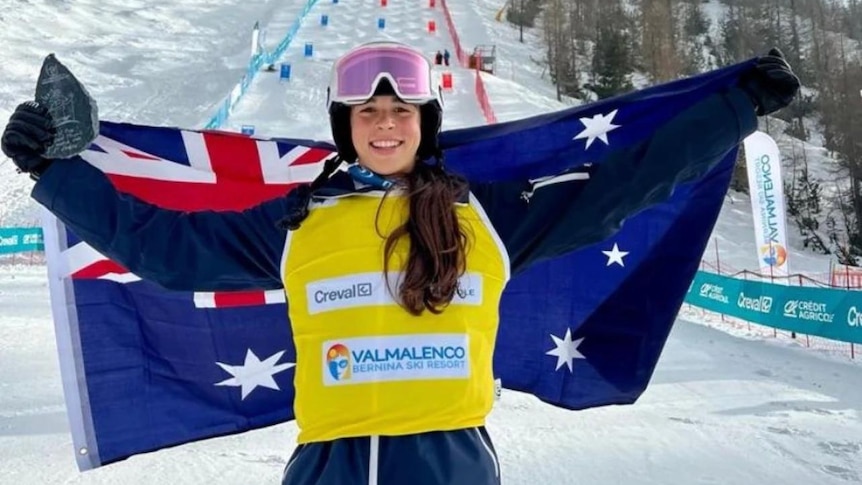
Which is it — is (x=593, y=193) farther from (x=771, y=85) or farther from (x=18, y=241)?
(x=18, y=241)

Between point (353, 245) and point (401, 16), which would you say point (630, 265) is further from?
point (401, 16)

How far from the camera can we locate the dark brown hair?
1494 millimetres

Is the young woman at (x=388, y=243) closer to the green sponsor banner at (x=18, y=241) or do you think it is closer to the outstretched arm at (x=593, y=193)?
the outstretched arm at (x=593, y=193)

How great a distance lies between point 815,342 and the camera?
956 cm

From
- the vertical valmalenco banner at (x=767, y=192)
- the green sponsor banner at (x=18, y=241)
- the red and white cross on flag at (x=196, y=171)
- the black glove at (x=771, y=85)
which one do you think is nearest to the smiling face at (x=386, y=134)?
the black glove at (x=771, y=85)

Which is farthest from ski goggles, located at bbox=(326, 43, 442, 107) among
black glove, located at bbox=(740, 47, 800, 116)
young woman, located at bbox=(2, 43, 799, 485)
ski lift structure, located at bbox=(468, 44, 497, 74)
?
ski lift structure, located at bbox=(468, 44, 497, 74)

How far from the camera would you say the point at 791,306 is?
9.52 meters

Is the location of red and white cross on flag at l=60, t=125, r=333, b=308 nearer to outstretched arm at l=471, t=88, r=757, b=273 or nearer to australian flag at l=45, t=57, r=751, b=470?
australian flag at l=45, t=57, r=751, b=470

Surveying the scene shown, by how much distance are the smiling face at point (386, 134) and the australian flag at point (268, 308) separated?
1.35 metres

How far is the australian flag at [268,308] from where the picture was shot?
2.87m

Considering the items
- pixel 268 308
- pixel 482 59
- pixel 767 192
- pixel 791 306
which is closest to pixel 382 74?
pixel 268 308

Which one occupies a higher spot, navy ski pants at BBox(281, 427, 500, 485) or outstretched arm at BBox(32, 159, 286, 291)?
outstretched arm at BBox(32, 159, 286, 291)

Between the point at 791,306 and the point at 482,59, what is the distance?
24000 millimetres

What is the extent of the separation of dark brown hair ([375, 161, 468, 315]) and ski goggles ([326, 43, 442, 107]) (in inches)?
8.7
